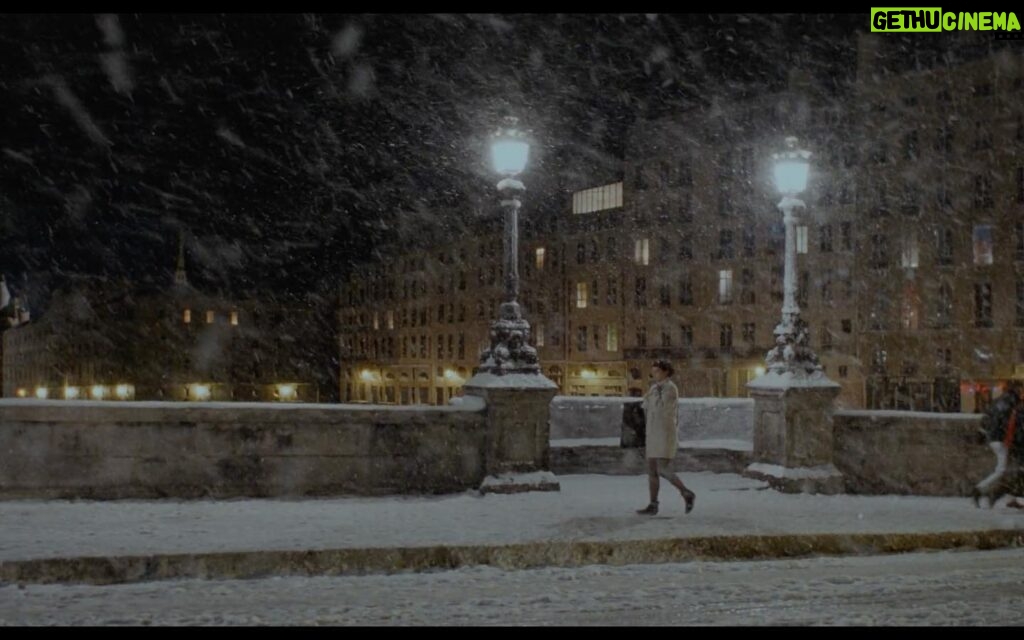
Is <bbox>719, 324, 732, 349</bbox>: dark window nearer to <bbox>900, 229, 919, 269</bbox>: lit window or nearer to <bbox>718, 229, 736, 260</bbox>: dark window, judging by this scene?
<bbox>718, 229, 736, 260</bbox>: dark window

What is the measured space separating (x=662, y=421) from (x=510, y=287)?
10.1 feet

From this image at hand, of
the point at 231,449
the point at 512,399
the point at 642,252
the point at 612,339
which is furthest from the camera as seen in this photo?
the point at 612,339

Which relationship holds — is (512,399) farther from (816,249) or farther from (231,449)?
(816,249)

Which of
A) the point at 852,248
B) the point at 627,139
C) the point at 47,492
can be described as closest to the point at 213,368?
the point at 627,139

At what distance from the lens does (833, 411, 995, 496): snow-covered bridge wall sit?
14203 mm

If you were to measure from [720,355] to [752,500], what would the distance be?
52.2 metres

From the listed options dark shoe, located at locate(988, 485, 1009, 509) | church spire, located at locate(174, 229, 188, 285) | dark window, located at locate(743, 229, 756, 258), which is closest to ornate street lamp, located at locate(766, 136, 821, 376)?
dark shoe, located at locate(988, 485, 1009, 509)

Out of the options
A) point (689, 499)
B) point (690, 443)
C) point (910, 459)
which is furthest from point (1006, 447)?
point (690, 443)

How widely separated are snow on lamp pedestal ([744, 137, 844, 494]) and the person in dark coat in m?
1.87

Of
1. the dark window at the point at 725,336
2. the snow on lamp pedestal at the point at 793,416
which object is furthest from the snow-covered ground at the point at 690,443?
the dark window at the point at 725,336

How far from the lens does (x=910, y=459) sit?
1423 centimetres

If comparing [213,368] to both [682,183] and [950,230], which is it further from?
[950,230]

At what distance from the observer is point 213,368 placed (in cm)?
10462

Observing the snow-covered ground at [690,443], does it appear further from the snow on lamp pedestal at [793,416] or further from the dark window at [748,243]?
the dark window at [748,243]
